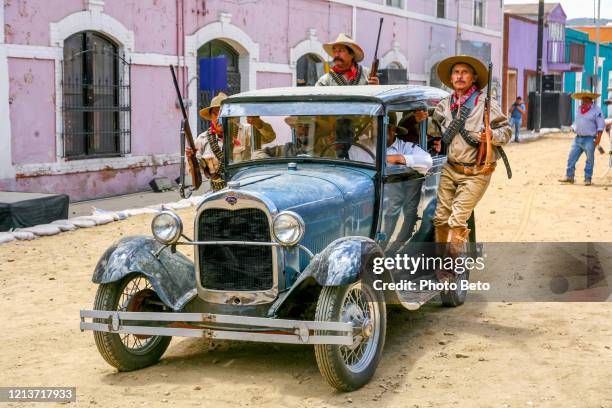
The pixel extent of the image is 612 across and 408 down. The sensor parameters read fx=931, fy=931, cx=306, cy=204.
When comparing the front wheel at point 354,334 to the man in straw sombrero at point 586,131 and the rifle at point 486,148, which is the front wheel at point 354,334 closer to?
the rifle at point 486,148

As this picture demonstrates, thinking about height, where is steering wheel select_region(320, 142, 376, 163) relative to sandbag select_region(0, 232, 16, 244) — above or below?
above

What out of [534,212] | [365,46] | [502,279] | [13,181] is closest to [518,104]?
[365,46]

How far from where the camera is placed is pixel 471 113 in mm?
7477

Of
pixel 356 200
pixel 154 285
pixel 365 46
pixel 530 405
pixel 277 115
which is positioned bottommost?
pixel 530 405

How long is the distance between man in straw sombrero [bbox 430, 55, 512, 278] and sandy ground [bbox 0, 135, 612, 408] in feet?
2.65

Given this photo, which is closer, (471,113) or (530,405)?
(530,405)

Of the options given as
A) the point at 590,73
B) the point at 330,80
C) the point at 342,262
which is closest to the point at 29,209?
the point at 330,80

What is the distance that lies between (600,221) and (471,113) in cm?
569

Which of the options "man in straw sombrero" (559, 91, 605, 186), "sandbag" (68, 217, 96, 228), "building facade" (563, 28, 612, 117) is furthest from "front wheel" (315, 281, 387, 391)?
"building facade" (563, 28, 612, 117)

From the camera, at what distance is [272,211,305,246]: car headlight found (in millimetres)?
5594

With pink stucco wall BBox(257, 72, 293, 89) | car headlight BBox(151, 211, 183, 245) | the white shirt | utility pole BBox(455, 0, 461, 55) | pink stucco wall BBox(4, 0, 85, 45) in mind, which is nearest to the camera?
car headlight BBox(151, 211, 183, 245)

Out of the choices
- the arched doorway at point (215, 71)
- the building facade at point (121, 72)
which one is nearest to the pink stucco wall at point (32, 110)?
the building facade at point (121, 72)

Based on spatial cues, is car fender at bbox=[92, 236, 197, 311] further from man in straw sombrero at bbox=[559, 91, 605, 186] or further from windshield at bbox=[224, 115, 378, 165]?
man in straw sombrero at bbox=[559, 91, 605, 186]

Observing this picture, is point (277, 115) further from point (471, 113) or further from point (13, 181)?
point (13, 181)
